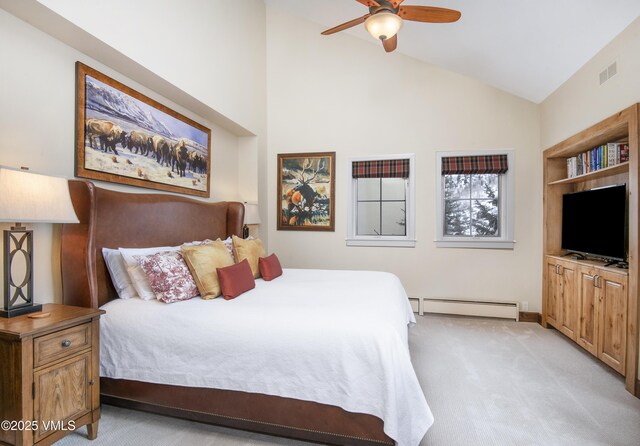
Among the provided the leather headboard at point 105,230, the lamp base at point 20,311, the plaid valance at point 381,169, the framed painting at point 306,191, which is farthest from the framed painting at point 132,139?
the plaid valance at point 381,169

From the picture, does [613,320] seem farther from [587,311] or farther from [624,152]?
[624,152]

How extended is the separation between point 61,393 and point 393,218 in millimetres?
3980

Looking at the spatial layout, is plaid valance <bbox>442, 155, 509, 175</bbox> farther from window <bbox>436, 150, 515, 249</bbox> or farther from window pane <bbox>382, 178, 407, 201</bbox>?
window pane <bbox>382, 178, 407, 201</bbox>

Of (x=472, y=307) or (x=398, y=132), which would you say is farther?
(x=398, y=132)

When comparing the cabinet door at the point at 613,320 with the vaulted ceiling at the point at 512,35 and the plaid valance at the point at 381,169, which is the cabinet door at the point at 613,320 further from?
the plaid valance at the point at 381,169

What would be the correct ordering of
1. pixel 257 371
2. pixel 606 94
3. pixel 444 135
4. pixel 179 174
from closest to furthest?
pixel 257 371, pixel 606 94, pixel 179 174, pixel 444 135

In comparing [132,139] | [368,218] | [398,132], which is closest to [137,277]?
[132,139]

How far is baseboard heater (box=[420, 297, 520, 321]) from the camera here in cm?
417

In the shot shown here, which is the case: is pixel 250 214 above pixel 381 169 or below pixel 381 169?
below

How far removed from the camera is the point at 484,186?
14.6 ft

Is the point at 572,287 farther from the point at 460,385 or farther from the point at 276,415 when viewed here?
the point at 276,415

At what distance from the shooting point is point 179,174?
3258 mm

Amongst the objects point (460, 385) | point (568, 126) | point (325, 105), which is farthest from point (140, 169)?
point (568, 126)

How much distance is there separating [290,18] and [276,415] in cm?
506
